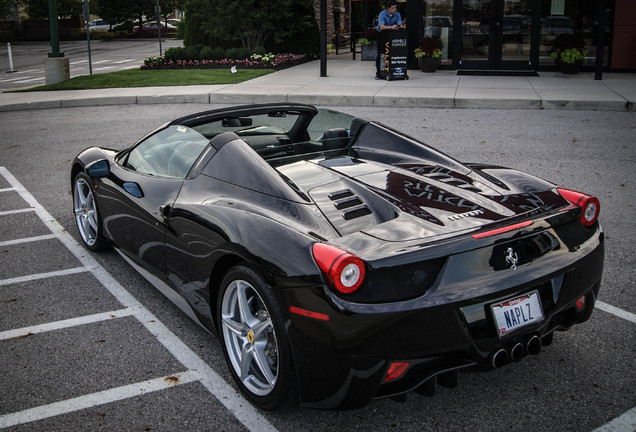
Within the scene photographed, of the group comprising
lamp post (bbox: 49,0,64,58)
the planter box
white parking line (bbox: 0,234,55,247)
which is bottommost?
white parking line (bbox: 0,234,55,247)

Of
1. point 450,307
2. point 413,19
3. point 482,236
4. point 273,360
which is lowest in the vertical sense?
point 273,360

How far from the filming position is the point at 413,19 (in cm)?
1998

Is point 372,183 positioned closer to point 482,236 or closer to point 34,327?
point 482,236

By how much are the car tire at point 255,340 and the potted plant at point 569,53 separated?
54.4 ft

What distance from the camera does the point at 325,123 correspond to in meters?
4.68

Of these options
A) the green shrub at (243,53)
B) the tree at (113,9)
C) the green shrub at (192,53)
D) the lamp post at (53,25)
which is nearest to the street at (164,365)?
the lamp post at (53,25)

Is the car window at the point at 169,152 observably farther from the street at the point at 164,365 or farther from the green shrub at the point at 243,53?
the green shrub at the point at 243,53

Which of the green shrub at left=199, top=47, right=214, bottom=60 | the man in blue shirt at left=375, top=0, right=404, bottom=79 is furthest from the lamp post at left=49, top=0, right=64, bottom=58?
the man in blue shirt at left=375, top=0, right=404, bottom=79

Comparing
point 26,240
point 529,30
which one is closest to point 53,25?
point 529,30

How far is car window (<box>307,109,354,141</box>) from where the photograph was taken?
15.0ft

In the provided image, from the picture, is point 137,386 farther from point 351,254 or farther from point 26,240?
point 26,240

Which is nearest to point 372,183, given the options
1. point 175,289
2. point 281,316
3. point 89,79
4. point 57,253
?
point 281,316

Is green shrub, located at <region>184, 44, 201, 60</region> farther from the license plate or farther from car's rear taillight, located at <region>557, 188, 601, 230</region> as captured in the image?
the license plate

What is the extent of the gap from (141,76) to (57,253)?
14355 millimetres
